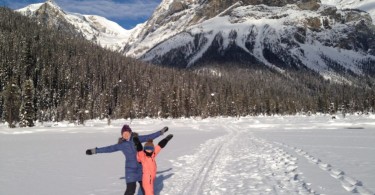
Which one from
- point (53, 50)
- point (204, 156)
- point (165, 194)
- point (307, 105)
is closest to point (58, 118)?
point (53, 50)

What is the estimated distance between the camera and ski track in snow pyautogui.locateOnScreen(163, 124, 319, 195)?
11.4 metres

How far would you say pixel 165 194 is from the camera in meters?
11.2

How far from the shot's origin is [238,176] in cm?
1374

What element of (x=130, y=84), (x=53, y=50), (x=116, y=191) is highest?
(x=53, y=50)

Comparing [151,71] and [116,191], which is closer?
[116,191]

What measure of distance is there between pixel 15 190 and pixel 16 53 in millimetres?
123225

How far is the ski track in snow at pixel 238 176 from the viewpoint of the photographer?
11352 mm

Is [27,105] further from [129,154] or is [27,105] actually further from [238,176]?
[129,154]

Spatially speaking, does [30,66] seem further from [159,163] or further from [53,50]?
[159,163]

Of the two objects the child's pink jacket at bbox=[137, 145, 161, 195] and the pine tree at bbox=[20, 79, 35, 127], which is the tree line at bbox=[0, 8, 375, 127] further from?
the child's pink jacket at bbox=[137, 145, 161, 195]

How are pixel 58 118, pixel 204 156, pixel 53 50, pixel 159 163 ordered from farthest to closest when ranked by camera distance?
pixel 53 50 → pixel 58 118 → pixel 204 156 → pixel 159 163

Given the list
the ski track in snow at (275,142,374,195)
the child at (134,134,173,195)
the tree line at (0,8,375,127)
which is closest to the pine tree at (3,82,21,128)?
the tree line at (0,8,375,127)

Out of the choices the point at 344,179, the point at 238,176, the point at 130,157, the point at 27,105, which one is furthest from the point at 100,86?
the point at 130,157

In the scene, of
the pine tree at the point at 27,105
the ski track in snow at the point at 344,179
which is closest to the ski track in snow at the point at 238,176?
the ski track in snow at the point at 344,179
